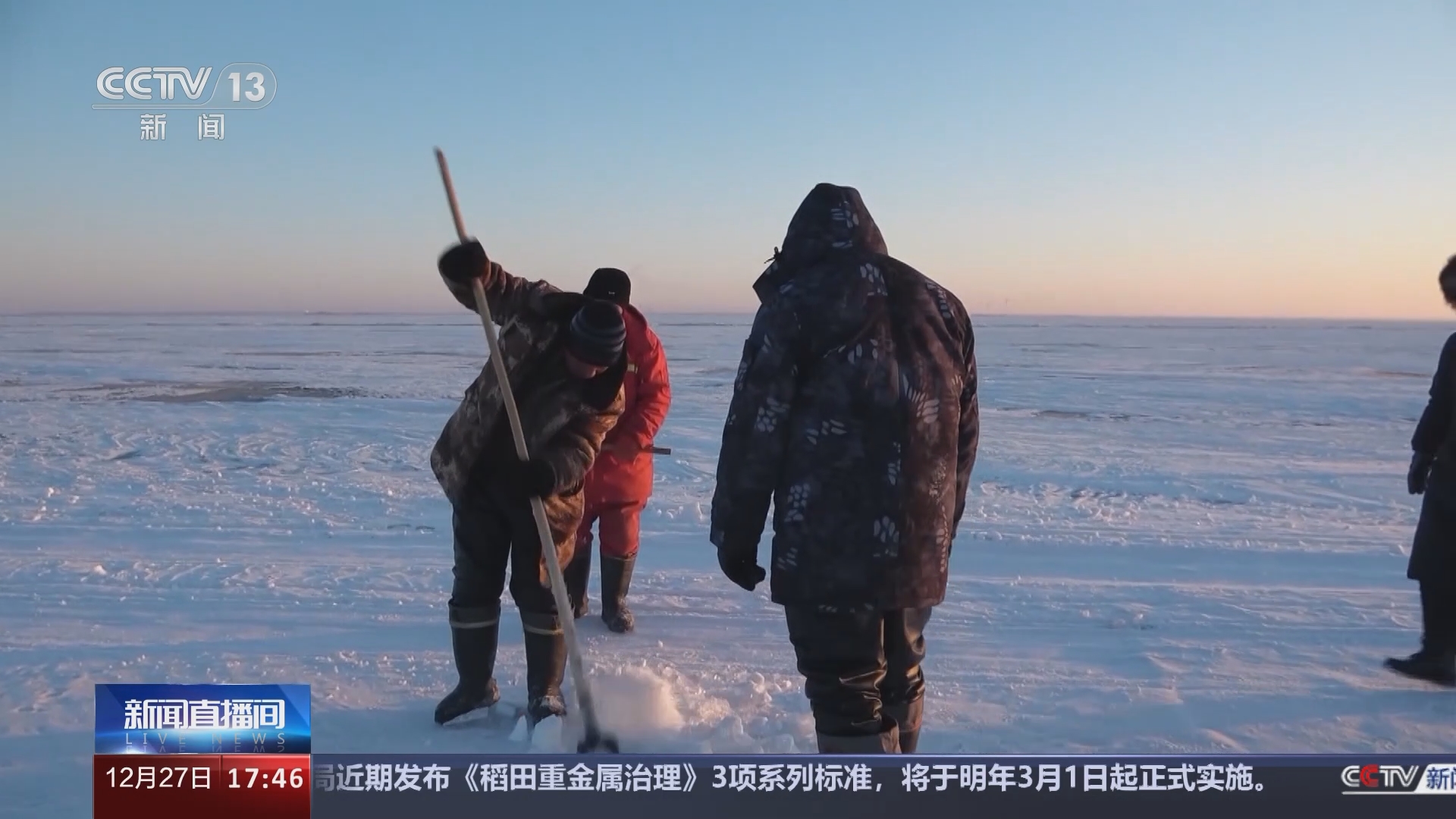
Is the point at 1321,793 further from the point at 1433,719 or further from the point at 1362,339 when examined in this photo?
the point at 1362,339

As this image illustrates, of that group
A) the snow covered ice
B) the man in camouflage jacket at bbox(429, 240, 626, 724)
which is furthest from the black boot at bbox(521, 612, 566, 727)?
the snow covered ice

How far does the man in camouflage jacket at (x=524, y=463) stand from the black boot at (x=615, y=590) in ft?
2.89

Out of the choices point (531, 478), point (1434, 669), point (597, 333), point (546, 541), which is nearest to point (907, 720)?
point (546, 541)

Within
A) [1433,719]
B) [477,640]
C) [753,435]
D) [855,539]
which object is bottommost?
[1433,719]

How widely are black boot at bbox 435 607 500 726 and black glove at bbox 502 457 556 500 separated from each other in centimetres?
47

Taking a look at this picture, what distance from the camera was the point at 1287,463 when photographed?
7973 millimetres

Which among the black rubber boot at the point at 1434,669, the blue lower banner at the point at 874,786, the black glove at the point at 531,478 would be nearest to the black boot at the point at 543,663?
the black glove at the point at 531,478

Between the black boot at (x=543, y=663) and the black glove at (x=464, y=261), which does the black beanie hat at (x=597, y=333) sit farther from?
the black boot at (x=543, y=663)

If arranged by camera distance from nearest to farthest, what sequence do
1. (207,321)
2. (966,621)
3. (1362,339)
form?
(966,621), (1362,339), (207,321)

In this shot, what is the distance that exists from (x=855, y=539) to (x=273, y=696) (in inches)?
57.2

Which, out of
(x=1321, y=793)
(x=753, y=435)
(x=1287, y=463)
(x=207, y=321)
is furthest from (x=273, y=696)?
(x=207, y=321)

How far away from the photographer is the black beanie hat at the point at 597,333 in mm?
2637

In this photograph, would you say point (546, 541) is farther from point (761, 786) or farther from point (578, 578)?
point (578, 578)

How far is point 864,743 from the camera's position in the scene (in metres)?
2.30
